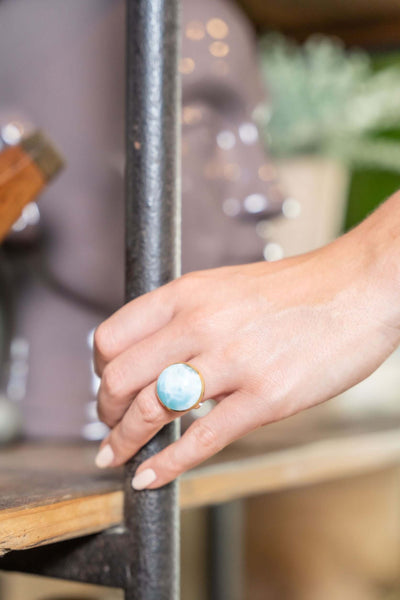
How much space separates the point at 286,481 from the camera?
1.89ft

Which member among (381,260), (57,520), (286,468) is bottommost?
(286,468)

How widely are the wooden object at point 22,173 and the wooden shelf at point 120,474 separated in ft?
0.48

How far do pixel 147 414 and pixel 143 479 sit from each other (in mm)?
38

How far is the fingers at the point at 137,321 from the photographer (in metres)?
0.36

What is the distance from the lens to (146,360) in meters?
0.35

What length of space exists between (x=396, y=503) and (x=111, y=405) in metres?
0.76

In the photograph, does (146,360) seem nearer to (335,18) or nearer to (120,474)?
(120,474)

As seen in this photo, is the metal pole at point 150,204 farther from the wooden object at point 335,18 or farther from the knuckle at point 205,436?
the wooden object at point 335,18

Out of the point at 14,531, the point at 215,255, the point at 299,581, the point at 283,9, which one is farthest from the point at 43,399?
the point at 283,9

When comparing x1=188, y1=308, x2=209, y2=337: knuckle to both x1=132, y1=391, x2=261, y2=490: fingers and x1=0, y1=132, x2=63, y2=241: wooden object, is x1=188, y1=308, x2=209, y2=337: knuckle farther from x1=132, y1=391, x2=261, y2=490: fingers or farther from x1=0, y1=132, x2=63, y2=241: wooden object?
x1=0, y1=132, x2=63, y2=241: wooden object

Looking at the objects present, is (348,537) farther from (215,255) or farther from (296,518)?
(215,255)

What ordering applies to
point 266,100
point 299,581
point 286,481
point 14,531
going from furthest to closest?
point 299,581 < point 266,100 < point 286,481 < point 14,531

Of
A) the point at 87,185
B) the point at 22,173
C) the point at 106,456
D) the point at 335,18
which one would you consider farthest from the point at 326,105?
the point at 106,456

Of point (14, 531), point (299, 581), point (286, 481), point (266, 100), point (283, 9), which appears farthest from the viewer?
point (283, 9)
